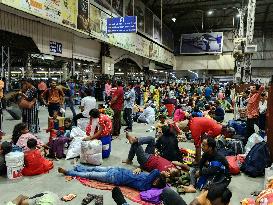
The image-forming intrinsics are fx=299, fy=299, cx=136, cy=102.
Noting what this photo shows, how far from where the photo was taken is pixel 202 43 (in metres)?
28.5

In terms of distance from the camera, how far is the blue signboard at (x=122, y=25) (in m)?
12.7

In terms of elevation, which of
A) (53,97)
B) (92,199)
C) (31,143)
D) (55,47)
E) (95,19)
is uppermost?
(95,19)

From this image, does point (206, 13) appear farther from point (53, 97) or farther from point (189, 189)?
point (189, 189)

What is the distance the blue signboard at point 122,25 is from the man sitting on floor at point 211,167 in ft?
29.7

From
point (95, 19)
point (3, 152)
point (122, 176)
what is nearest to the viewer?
point (122, 176)

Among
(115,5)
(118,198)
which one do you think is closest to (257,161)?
(118,198)

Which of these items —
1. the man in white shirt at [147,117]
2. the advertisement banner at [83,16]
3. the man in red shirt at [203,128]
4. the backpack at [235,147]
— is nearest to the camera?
the man in red shirt at [203,128]

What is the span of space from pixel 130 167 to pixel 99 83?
15.0 m

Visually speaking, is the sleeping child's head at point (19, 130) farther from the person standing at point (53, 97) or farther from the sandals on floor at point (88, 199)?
the person standing at point (53, 97)

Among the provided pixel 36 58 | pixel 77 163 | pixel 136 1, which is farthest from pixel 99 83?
pixel 77 163

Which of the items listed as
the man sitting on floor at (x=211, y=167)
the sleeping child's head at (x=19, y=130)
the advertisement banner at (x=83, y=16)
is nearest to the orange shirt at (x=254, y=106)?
the man sitting on floor at (x=211, y=167)

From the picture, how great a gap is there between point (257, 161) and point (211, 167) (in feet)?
5.14

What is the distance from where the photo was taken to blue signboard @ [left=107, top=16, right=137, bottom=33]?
41.8 ft

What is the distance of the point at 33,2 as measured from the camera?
9117 millimetres
